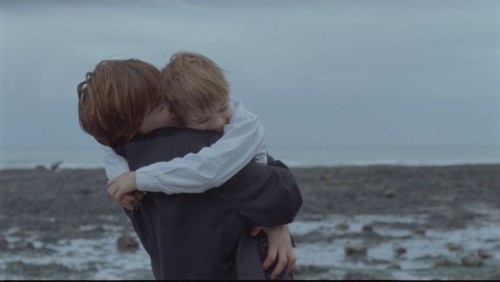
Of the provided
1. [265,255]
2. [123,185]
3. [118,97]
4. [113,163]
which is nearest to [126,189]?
[123,185]

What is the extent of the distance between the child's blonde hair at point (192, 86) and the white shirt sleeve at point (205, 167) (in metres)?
0.12

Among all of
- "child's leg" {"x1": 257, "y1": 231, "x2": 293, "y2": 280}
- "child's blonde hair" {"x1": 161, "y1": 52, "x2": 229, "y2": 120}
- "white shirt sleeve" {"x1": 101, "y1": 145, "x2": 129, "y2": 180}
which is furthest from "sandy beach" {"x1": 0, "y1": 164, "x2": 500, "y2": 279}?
"child's blonde hair" {"x1": 161, "y1": 52, "x2": 229, "y2": 120}

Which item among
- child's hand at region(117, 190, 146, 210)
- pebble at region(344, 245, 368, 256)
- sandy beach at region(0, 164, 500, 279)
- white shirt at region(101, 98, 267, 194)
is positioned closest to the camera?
white shirt at region(101, 98, 267, 194)

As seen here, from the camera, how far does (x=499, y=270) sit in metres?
8.28

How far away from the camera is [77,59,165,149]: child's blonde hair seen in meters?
2.59

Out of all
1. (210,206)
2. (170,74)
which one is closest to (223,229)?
(210,206)

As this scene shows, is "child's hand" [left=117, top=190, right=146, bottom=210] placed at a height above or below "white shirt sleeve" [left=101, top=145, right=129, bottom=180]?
below

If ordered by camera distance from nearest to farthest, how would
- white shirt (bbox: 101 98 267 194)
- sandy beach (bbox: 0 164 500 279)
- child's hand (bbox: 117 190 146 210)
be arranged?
white shirt (bbox: 101 98 267 194) → child's hand (bbox: 117 190 146 210) → sandy beach (bbox: 0 164 500 279)

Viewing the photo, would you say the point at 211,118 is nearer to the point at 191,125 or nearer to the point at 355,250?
the point at 191,125

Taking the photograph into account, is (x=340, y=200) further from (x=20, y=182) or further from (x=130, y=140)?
(x=130, y=140)

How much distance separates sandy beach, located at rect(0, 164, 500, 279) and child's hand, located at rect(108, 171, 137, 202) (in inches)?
225

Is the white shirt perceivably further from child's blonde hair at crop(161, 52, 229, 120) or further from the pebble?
the pebble

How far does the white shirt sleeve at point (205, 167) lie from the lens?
2.59 m

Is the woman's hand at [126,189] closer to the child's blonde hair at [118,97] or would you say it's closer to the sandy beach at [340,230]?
the child's blonde hair at [118,97]
